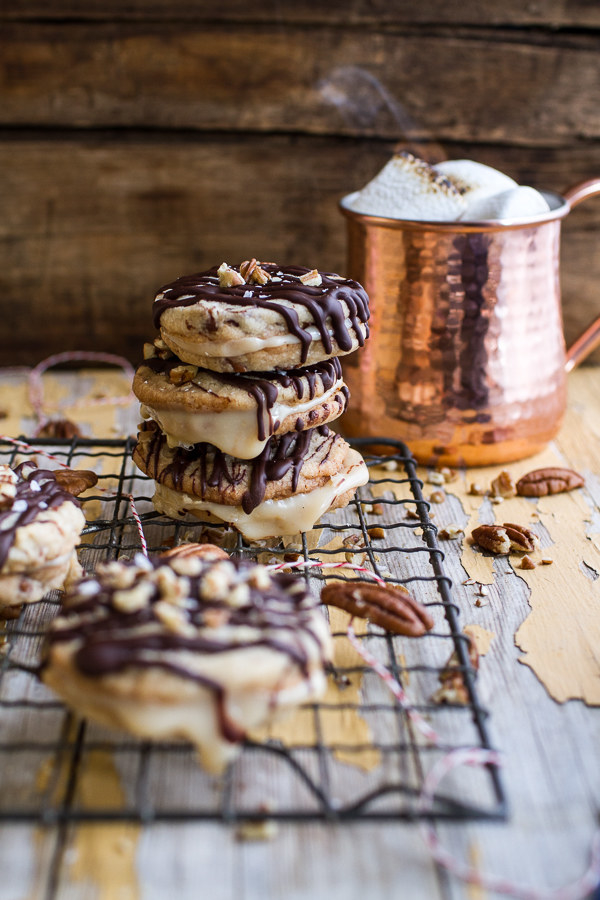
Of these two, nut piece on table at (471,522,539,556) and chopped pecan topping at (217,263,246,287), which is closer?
chopped pecan topping at (217,263,246,287)

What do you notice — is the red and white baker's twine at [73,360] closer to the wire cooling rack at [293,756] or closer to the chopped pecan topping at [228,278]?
the chopped pecan topping at [228,278]

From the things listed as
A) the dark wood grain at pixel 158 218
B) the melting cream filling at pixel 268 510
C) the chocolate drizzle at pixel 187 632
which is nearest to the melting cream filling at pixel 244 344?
the melting cream filling at pixel 268 510

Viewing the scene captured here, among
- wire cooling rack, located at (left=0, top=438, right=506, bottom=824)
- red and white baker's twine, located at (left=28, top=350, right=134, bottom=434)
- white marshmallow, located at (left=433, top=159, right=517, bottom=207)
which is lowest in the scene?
red and white baker's twine, located at (left=28, top=350, right=134, bottom=434)

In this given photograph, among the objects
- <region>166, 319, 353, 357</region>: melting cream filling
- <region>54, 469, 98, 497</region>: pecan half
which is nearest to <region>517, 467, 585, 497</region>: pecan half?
<region>166, 319, 353, 357</region>: melting cream filling

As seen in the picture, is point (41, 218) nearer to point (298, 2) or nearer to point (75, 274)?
point (75, 274)

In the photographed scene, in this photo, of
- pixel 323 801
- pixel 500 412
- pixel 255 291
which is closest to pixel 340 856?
pixel 323 801

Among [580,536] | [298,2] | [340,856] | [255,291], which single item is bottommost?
[580,536]

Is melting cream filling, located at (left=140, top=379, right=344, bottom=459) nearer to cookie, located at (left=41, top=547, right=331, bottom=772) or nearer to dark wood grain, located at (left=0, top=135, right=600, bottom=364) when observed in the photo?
cookie, located at (left=41, top=547, right=331, bottom=772)
